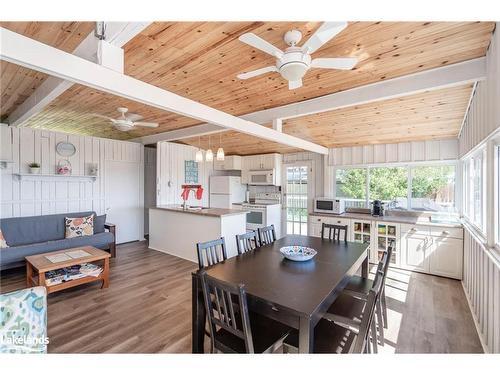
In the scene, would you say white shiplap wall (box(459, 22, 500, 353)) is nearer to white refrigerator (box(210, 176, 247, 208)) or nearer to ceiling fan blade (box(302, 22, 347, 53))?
ceiling fan blade (box(302, 22, 347, 53))

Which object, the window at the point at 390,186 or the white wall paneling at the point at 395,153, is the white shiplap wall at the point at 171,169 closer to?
the white wall paneling at the point at 395,153

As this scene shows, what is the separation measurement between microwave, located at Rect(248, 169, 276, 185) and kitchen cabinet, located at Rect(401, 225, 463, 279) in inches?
112

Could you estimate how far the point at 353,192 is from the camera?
4.94m

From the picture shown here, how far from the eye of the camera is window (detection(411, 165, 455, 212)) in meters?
3.93

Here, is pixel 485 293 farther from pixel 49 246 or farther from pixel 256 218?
pixel 49 246

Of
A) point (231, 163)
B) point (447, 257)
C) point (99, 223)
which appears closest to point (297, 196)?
point (231, 163)

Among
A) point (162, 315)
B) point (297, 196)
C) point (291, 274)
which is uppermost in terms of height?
point (297, 196)

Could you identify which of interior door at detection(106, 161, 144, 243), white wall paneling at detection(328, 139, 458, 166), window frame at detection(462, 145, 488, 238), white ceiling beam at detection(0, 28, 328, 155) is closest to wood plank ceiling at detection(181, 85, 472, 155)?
white wall paneling at detection(328, 139, 458, 166)

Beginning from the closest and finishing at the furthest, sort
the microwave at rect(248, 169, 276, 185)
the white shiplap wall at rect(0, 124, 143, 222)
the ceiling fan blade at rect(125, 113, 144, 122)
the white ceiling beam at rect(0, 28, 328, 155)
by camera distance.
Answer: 1. the white ceiling beam at rect(0, 28, 328, 155)
2. the ceiling fan blade at rect(125, 113, 144, 122)
3. the white shiplap wall at rect(0, 124, 143, 222)
4. the microwave at rect(248, 169, 276, 185)

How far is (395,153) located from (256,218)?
121 inches

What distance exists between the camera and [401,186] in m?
4.40

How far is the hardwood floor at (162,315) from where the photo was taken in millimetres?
2033
